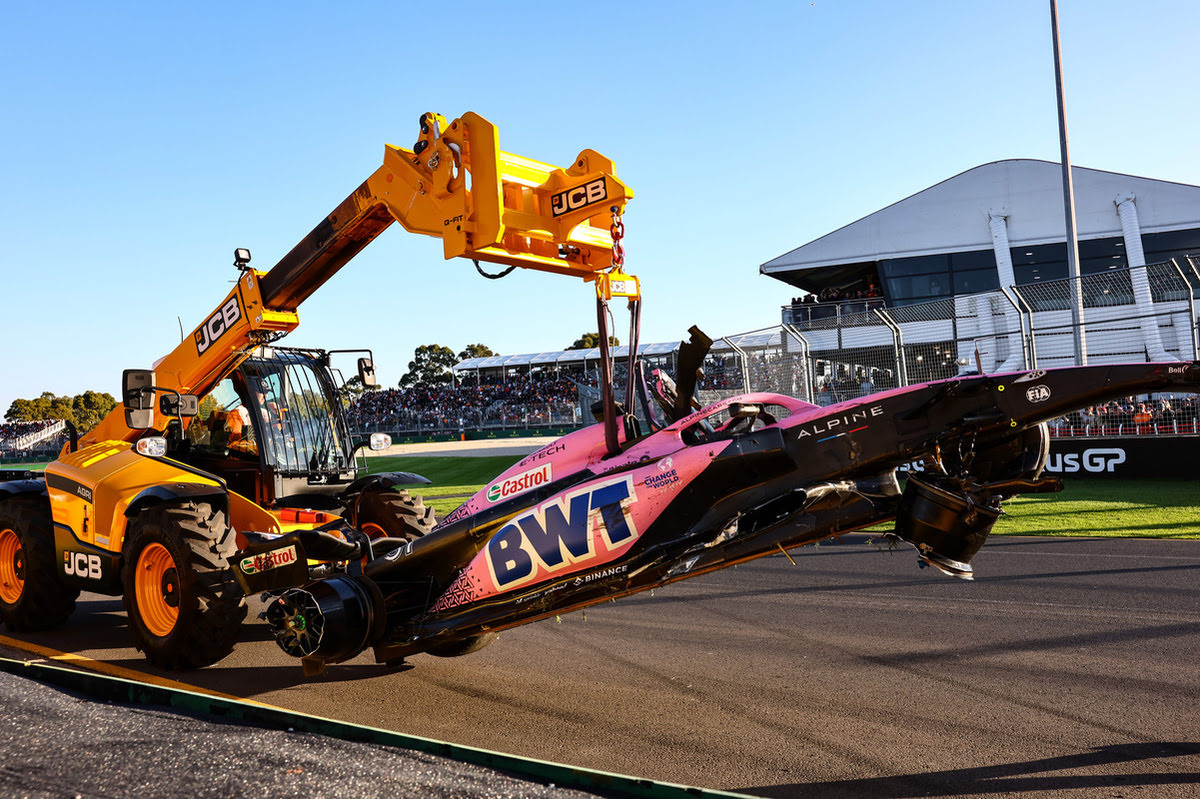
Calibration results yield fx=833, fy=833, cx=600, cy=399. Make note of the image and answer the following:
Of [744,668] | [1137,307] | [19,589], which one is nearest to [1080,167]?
[1137,307]

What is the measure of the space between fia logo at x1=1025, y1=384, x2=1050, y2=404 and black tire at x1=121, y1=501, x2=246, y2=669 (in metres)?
4.66

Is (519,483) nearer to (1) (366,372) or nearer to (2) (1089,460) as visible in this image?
(1) (366,372)

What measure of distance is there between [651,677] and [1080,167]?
113ft

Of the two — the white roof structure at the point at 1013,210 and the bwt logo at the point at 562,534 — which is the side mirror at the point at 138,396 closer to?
the bwt logo at the point at 562,534

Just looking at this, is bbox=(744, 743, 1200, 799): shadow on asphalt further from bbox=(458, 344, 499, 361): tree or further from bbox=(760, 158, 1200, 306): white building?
bbox=(458, 344, 499, 361): tree

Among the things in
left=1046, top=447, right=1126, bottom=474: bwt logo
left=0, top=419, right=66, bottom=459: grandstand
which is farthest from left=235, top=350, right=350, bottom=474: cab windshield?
left=0, top=419, right=66, bottom=459: grandstand

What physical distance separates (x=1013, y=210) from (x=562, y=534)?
33254 millimetres

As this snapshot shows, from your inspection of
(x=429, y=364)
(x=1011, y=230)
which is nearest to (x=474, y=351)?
(x=429, y=364)

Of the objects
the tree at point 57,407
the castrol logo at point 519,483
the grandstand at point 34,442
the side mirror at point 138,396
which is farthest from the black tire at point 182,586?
the tree at point 57,407

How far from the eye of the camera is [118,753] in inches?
135

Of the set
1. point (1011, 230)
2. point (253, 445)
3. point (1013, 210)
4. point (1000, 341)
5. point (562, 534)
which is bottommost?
point (562, 534)

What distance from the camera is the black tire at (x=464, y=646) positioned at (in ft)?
17.2

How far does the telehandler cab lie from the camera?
524 centimetres

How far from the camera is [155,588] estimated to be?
5691 millimetres
